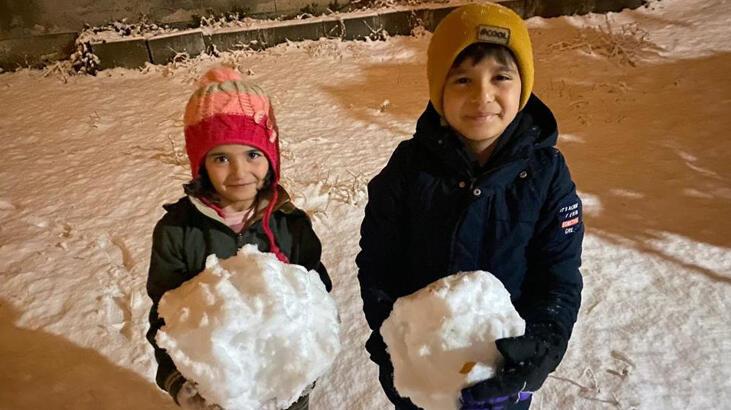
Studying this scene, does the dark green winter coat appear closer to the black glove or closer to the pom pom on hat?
the pom pom on hat

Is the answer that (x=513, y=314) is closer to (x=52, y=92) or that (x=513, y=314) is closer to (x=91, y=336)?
(x=91, y=336)

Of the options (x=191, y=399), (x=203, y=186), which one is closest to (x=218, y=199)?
(x=203, y=186)

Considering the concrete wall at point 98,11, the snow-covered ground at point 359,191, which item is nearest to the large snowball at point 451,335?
the snow-covered ground at point 359,191

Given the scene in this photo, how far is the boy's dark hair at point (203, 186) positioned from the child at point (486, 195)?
1.12 feet

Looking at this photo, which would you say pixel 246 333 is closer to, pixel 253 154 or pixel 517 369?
pixel 253 154

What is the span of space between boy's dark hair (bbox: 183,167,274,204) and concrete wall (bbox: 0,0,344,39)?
218 inches

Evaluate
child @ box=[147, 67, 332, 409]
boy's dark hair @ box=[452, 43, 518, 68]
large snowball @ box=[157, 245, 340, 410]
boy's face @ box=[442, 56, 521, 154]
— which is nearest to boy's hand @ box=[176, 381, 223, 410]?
child @ box=[147, 67, 332, 409]

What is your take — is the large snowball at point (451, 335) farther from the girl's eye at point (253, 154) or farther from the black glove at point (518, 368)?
the girl's eye at point (253, 154)

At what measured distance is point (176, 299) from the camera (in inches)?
56.4

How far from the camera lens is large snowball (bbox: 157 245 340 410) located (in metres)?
1.34

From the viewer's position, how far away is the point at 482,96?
4.58ft

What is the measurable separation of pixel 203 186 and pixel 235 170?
5.2 inches

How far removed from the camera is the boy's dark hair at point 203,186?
1.59 meters

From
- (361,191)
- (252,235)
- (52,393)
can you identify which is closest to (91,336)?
(52,393)
